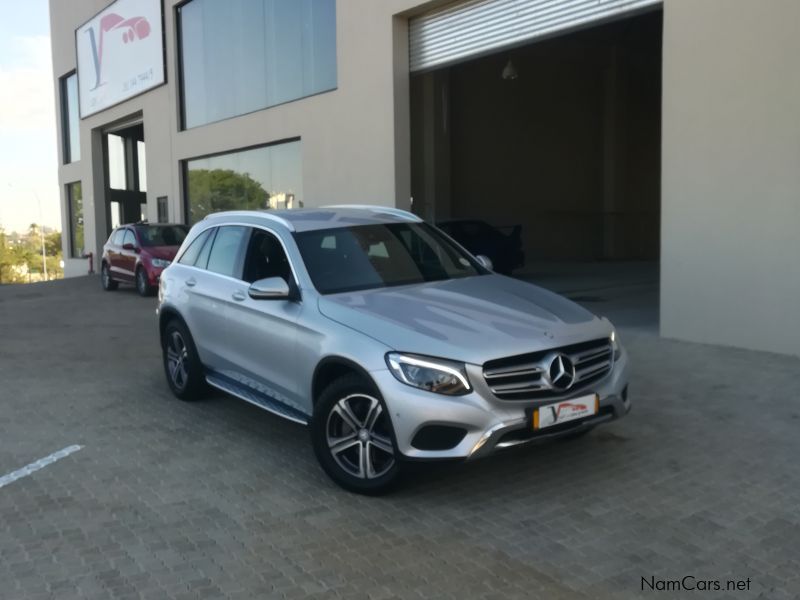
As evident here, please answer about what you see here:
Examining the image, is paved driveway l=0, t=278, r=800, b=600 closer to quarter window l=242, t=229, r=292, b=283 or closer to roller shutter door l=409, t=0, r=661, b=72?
quarter window l=242, t=229, r=292, b=283

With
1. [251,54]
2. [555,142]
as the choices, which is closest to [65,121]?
[251,54]

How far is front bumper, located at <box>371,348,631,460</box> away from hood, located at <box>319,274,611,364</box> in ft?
0.65

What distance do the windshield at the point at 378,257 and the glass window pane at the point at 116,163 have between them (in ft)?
77.7

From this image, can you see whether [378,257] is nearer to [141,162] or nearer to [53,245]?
[141,162]

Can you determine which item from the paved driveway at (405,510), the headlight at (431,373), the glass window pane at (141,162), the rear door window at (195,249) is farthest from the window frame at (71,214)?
the headlight at (431,373)

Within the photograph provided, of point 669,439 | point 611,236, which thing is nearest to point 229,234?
point 669,439

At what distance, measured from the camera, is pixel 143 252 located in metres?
16.3

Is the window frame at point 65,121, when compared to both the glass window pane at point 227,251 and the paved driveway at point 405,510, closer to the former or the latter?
the glass window pane at point 227,251

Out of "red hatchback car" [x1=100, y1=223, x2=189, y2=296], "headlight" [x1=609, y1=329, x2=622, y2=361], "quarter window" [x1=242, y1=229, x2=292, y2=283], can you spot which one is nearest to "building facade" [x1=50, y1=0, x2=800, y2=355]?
"red hatchback car" [x1=100, y1=223, x2=189, y2=296]

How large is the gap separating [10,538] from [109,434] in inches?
77.6

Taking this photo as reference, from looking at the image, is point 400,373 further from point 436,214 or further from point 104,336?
point 436,214

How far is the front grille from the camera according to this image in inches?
164

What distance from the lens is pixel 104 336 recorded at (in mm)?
11258

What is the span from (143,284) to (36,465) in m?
11.6
